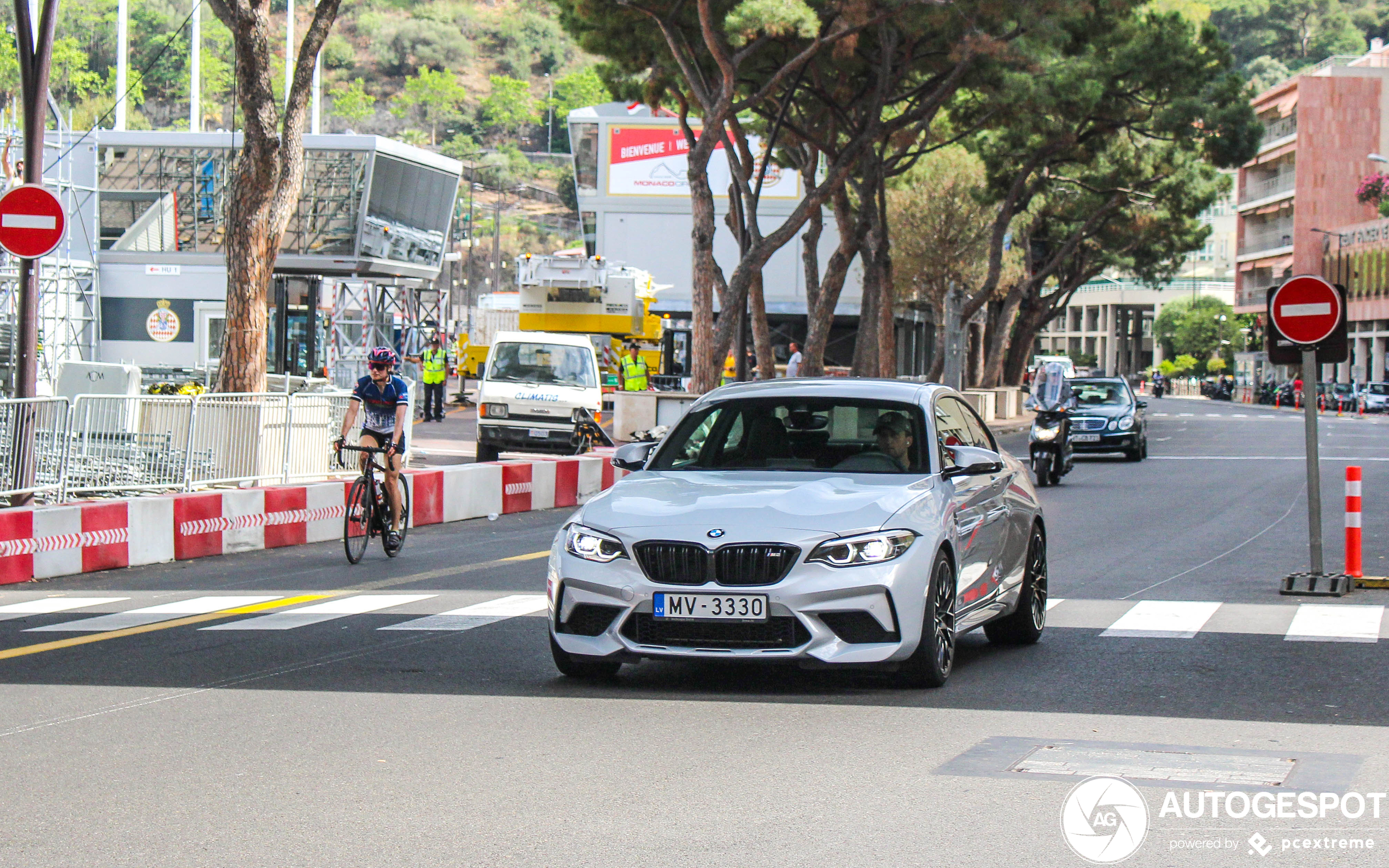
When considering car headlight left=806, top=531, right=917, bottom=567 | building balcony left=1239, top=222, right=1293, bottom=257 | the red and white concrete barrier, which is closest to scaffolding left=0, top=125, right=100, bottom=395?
the red and white concrete barrier

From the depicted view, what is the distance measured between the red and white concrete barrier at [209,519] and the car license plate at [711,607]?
7897mm

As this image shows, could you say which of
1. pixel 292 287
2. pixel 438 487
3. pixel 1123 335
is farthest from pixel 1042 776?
pixel 1123 335

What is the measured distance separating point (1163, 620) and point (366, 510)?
700cm

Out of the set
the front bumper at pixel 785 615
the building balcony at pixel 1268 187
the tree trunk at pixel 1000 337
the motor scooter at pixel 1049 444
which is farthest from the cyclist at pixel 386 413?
the building balcony at pixel 1268 187

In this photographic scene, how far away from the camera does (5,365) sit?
35.1 metres

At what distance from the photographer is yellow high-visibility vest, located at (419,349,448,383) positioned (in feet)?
127

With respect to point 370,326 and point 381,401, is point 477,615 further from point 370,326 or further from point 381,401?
point 370,326

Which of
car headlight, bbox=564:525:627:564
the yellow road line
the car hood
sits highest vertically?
the car hood

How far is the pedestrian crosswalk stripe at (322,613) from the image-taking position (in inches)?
409

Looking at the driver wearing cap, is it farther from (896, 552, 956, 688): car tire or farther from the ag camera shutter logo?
Answer: the ag camera shutter logo

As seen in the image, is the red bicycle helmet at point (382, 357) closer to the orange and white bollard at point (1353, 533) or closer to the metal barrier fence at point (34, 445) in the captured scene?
the metal barrier fence at point (34, 445)

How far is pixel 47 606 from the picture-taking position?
1165 cm

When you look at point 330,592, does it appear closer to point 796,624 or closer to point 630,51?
point 796,624

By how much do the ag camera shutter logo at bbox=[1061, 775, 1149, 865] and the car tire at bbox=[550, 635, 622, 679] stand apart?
2.79m
